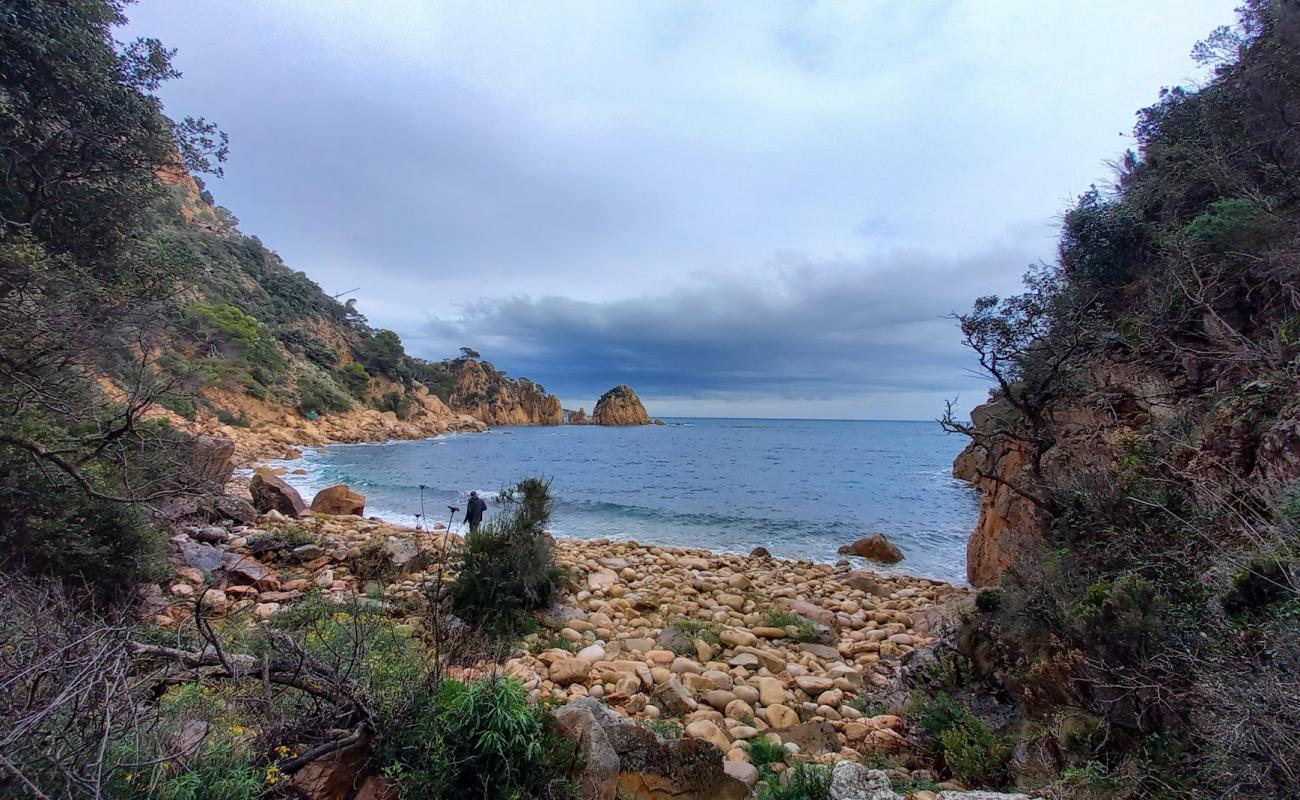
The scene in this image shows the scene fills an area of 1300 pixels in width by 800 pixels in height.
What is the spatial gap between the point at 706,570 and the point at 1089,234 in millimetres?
10532

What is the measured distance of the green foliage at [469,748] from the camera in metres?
2.74

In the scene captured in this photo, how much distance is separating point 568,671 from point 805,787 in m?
3.18

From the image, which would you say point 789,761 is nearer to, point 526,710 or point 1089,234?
point 526,710

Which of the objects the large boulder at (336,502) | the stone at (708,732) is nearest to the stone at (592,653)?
the stone at (708,732)

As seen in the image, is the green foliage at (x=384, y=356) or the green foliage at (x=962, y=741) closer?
the green foliage at (x=962, y=741)

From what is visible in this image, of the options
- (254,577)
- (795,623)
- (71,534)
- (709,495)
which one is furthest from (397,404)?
(795,623)

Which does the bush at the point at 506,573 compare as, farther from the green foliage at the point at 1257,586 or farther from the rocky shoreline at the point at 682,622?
the green foliage at the point at 1257,586

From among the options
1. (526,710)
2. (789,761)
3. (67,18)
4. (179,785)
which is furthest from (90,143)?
(789,761)

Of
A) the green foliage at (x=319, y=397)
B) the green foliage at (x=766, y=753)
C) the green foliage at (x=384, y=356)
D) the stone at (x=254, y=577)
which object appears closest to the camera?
the green foliage at (x=766, y=753)

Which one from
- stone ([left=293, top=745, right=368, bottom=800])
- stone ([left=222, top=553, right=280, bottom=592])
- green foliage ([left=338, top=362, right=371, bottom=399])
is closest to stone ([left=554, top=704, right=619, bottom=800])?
stone ([left=293, top=745, right=368, bottom=800])

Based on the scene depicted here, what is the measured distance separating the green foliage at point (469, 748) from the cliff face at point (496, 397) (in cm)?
8632

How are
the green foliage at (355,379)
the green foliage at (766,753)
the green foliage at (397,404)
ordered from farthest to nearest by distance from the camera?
the green foliage at (397,404)
the green foliage at (355,379)
the green foliage at (766,753)

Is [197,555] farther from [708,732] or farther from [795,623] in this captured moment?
[795,623]

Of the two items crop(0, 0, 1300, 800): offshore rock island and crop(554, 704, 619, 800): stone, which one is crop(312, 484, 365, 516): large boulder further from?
crop(554, 704, 619, 800): stone
